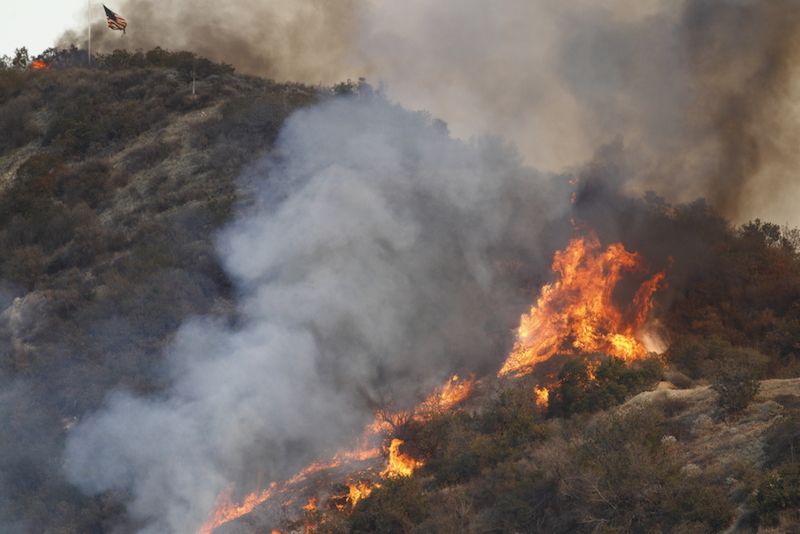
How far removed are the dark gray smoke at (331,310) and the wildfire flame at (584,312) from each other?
2.66 ft

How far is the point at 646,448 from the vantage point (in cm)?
2356

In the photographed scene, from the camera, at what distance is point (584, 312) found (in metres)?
36.4

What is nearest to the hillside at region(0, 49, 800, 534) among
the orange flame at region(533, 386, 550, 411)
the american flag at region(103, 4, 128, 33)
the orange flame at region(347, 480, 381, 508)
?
the orange flame at region(347, 480, 381, 508)

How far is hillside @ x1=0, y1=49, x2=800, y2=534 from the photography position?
24.1 metres

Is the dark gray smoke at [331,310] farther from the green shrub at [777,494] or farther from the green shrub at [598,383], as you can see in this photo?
the green shrub at [777,494]

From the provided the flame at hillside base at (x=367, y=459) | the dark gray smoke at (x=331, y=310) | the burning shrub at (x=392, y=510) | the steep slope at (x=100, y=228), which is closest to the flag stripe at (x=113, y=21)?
the steep slope at (x=100, y=228)

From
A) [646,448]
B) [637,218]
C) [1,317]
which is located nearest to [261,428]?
[646,448]

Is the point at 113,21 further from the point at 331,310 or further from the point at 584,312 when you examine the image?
the point at 584,312

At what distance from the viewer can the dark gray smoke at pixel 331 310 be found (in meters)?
28.7

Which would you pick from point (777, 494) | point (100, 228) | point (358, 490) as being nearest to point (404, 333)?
point (358, 490)

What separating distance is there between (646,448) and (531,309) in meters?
13.6

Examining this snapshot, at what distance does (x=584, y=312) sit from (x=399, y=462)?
10.4m

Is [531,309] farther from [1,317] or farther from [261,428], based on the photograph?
[1,317]

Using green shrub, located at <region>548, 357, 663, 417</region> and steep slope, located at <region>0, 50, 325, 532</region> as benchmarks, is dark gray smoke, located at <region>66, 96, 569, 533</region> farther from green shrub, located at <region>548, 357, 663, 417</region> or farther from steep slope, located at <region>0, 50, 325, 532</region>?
green shrub, located at <region>548, 357, 663, 417</region>
